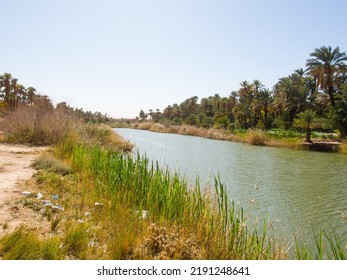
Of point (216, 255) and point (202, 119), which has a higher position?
point (202, 119)

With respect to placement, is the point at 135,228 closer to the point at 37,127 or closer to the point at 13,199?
the point at 13,199

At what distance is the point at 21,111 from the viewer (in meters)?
17.0

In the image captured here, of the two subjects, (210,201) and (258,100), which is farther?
(258,100)

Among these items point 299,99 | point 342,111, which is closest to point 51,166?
point 342,111

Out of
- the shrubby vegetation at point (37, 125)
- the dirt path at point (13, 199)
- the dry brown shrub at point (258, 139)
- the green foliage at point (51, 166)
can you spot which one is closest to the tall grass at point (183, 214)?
the dirt path at point (13, 199)

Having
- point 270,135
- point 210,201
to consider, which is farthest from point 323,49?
point 210,201

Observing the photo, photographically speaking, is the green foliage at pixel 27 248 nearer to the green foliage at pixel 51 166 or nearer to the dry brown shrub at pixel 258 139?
the green foliage at pixel 51 166

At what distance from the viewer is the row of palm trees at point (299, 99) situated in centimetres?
3697

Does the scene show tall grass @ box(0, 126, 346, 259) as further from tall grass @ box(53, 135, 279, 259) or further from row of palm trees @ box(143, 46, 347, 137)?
row of palm trees @ box(143, 46, 347, 137)

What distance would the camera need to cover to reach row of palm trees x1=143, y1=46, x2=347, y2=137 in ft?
121

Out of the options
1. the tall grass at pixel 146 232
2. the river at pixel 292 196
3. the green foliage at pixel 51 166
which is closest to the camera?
the tall grass at pixel 146 232

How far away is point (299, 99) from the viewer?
1734 inches

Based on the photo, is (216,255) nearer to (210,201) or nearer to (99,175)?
(210,201)

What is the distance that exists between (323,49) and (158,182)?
4070cm
